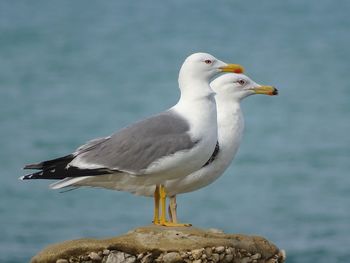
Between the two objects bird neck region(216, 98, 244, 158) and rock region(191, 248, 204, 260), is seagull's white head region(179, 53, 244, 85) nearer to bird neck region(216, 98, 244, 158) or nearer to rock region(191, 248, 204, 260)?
bird neck region(216, 98, 244, 158)

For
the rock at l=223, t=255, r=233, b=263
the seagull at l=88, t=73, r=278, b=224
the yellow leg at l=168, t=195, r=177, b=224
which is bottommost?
the rock at l=223, t=255, r=233, b=263

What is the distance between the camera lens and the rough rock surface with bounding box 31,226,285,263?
324 inches

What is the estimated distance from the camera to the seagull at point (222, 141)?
9.78m

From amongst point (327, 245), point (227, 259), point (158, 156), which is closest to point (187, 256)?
point (227, 259)

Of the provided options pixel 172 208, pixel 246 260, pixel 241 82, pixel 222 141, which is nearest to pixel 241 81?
pixel 241 82

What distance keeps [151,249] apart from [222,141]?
6.62ft

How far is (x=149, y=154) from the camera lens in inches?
351

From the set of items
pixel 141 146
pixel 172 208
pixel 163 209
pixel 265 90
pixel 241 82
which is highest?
pixel 241 82

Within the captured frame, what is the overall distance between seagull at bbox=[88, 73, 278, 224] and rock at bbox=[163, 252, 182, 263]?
1.03 m

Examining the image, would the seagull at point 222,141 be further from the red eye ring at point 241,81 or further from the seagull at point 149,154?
the seagull at point 149,154

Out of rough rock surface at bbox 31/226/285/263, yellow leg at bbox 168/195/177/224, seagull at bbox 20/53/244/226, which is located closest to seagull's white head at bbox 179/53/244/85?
seagull at bbox 20/53/244/226

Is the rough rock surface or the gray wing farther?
the gray wing

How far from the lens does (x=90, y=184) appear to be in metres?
9.12

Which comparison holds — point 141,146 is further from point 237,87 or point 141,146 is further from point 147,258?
point 237,87
